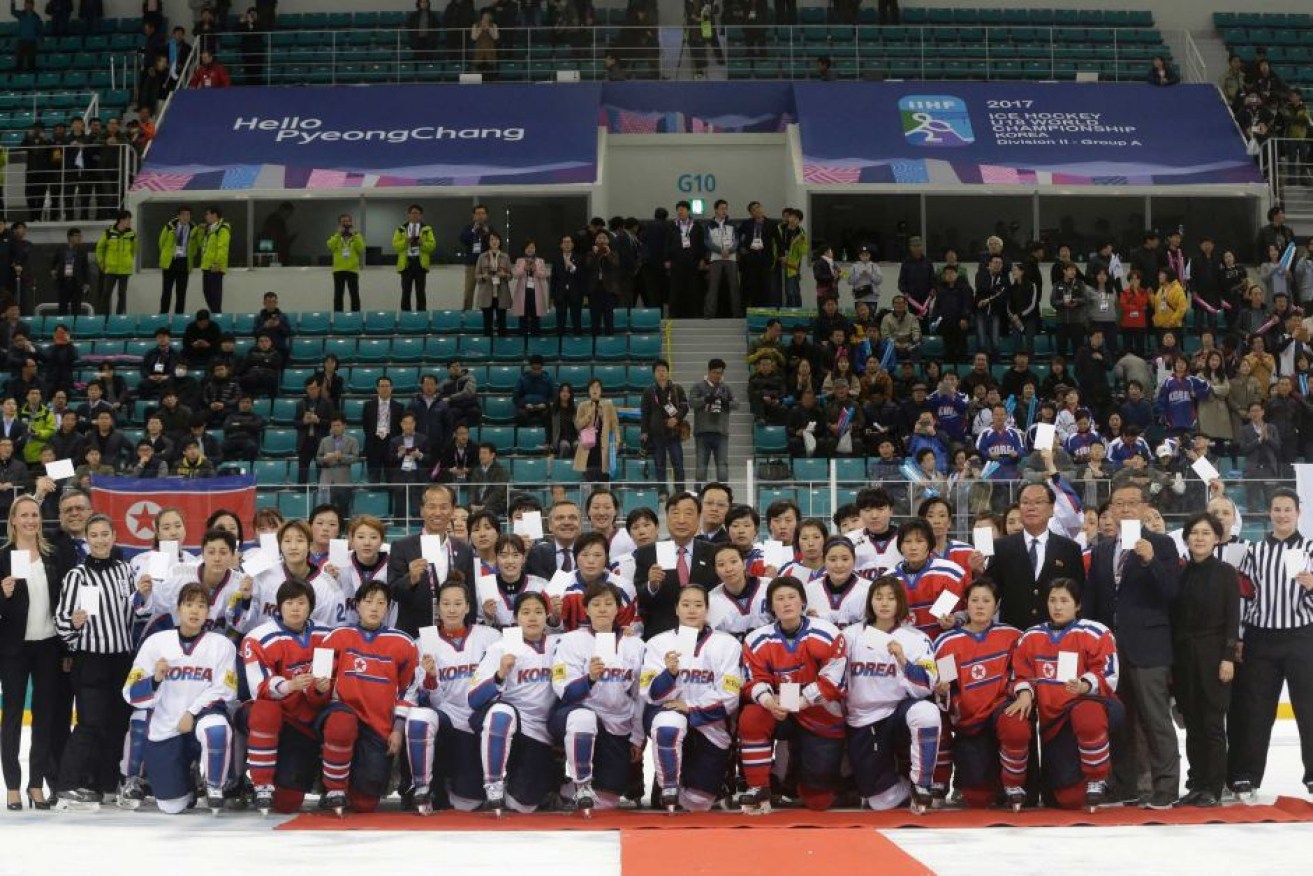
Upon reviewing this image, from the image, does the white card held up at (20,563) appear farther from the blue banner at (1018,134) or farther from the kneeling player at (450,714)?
the blue banner at (1018,134)

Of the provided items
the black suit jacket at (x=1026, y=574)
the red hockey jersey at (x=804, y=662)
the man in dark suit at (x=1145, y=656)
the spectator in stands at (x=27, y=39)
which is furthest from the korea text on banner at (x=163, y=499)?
the spectator in stands at (x=27, y=39)

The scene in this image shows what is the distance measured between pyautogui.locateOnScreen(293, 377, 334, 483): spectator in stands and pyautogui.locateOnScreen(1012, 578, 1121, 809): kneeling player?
35.6ft

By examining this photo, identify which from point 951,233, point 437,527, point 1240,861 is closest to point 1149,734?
point 1240,861

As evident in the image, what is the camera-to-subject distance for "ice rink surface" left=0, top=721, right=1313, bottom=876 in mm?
8297

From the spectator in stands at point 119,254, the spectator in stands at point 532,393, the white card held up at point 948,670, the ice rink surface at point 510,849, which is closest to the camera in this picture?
the ice rink surface at point 510,849

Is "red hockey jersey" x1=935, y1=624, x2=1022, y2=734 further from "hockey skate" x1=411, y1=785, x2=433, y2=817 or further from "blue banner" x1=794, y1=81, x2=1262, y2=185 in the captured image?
"blue banner" x1=794, y1=81, x2=1262, y2=185

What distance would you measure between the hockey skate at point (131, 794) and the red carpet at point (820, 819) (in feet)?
3.66

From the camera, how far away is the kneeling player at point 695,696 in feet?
33.7

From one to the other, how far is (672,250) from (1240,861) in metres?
17.3

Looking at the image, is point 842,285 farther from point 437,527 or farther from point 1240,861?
point 1240,861

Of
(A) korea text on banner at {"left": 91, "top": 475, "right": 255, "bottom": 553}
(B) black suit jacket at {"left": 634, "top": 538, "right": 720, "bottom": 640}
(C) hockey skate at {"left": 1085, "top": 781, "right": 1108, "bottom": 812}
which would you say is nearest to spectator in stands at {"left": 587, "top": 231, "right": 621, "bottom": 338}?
(A) korea text on banner at {"left": 91, "top": 475, "right": 255, "bottom": 553}

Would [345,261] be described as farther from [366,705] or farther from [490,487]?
[366,705]

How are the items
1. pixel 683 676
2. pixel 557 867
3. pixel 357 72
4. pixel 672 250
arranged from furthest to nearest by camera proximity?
pixel 357 72 < pixel 672 250 < pixel 683 676 < pixel 557 867

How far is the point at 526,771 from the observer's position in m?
10.5
